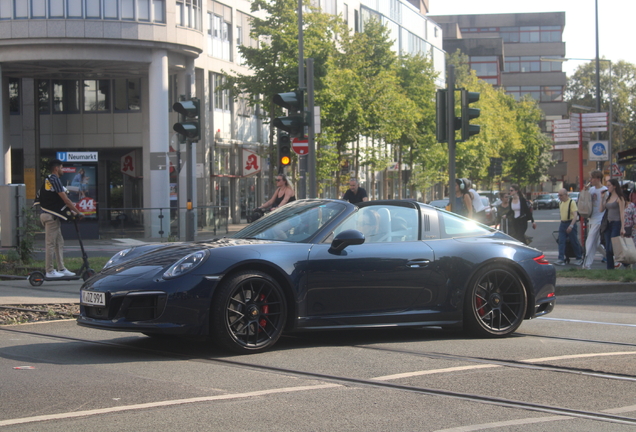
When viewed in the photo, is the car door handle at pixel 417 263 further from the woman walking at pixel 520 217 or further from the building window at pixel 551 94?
the building window at pixel 551 94

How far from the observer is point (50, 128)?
1656 inches

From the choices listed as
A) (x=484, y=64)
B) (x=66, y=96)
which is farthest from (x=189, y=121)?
(x=484, y=64)

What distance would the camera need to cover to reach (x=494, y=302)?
26.6 ft

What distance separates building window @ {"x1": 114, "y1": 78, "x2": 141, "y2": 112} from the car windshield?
35.1m

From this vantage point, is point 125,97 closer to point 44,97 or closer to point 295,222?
point 44,97

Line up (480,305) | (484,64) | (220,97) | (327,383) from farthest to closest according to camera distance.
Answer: (484,64), (220,97), (480,305), (327,383)

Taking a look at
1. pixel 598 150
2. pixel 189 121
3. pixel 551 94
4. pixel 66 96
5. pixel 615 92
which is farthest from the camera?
pixel 551 94

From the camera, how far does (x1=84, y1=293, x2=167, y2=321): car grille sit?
6715 mm

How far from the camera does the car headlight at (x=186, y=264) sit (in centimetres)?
679

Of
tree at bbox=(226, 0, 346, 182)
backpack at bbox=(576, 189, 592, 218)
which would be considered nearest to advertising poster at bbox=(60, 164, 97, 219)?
tree at bbox=(226, 0, 346, 182)

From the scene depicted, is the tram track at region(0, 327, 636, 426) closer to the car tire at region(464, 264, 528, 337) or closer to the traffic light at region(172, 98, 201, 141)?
the car tire at region(464, 264, 528, 337)

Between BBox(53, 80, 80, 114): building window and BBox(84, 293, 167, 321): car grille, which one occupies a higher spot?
BBox(53, 80, 80, 114): building window

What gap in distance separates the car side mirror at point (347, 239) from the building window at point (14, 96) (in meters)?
37.8

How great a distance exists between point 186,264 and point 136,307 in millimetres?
512
